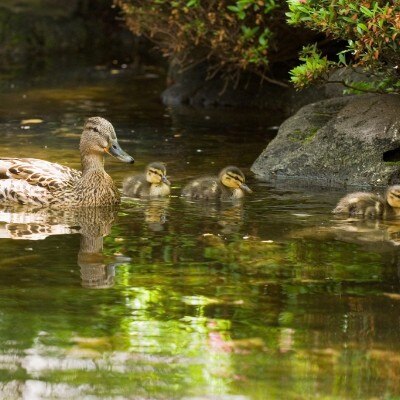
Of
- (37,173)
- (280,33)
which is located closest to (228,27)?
(280,33)

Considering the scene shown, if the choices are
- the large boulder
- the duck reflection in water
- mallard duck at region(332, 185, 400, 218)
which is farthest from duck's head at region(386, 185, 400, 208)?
the duck reflection in water

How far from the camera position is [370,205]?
952 centimetres

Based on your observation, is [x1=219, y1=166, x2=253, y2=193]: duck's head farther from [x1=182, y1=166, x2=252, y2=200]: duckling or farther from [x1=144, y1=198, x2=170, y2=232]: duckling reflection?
[x1=144, y1=198, x2=170, y2=232]: duckling reflection

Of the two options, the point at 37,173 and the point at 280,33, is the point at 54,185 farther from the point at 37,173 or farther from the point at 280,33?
the point at 280,33

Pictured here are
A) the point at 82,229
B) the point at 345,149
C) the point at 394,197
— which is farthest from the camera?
the point at 345,149

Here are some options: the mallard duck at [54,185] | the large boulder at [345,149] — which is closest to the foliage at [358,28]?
the large boulder at [345,149]

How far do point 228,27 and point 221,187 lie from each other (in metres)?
4.62

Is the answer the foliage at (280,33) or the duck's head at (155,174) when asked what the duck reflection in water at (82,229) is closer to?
the duck's head at (155,174)

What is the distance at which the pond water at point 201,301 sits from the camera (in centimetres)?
564

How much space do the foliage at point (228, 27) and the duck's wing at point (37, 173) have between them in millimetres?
3898

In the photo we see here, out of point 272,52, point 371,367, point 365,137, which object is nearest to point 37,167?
point 365,137

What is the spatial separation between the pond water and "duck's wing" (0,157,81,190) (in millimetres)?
374

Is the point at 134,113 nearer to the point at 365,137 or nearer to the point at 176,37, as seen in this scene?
the point at 176,37

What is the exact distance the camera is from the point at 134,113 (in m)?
16.4
